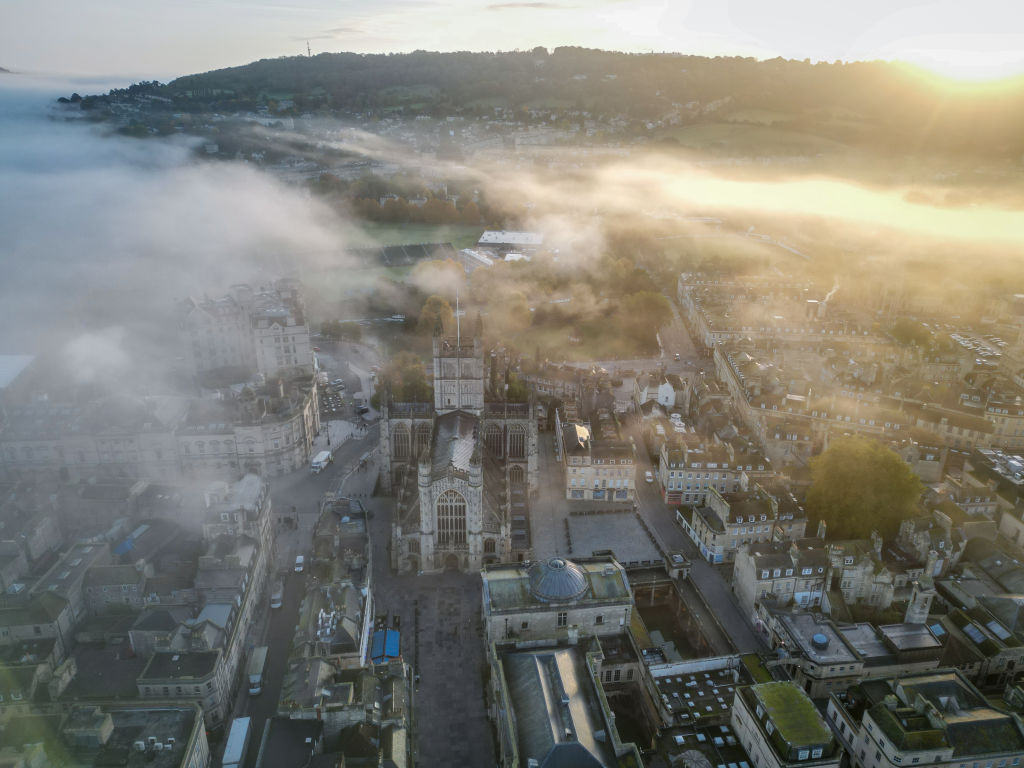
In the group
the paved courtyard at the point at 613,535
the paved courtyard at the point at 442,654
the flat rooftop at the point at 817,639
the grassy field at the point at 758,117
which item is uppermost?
the grassy field at the point at 758,117

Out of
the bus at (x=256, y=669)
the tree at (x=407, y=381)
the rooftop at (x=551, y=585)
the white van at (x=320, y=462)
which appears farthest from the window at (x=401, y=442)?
the bus at (x=256, y=669)

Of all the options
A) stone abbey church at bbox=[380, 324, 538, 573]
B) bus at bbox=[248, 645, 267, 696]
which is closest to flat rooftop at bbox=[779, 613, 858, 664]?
stone abbey church at bbox=[380, 324, 538, 573]

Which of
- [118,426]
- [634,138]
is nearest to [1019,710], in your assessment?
[118,426]

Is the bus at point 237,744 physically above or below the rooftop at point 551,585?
below

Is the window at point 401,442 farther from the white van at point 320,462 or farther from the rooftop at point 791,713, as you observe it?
the rooftop at point 791,713

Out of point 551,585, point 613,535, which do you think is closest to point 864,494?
point 613,535

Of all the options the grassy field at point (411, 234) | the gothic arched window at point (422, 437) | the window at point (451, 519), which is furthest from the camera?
the grassy field at point (411, 234)
